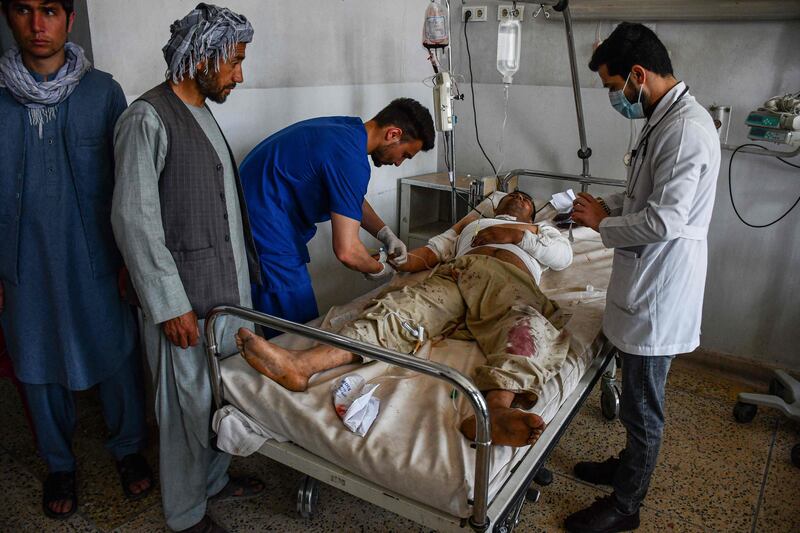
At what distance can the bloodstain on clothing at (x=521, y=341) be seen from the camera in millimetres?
2010

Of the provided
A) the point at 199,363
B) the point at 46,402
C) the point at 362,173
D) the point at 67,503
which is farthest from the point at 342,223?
the point at 67,503

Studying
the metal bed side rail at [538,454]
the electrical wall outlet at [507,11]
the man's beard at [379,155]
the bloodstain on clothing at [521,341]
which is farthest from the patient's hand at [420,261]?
the electrical wall outlet at [507,11]

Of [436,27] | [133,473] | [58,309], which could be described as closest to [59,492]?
[133,473]

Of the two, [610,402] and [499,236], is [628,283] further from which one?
[610,402]

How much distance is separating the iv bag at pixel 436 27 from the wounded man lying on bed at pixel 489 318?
0.93 meters

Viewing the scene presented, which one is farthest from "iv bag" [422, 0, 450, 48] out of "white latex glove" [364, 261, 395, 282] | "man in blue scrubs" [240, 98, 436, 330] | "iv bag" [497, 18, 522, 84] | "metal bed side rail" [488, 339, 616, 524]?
"metal bed side rail" [488, 339, 616, 524]

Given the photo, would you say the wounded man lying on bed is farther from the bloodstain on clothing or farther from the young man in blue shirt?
the young man in blue shirt

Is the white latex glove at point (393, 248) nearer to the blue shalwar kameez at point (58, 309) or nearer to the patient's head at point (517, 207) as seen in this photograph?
the patient's head at point (517, 207)

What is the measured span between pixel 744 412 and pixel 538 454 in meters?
1.71

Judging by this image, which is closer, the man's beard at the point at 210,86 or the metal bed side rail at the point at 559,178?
the man's beard at the point at 210,86

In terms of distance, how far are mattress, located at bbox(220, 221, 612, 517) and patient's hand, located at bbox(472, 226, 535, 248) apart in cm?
63

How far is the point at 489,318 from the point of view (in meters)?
2.35

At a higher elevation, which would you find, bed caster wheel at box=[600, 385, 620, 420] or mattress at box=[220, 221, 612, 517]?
mattress at box=[220, 221, 612, 517]

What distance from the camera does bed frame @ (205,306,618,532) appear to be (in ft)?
4.78
